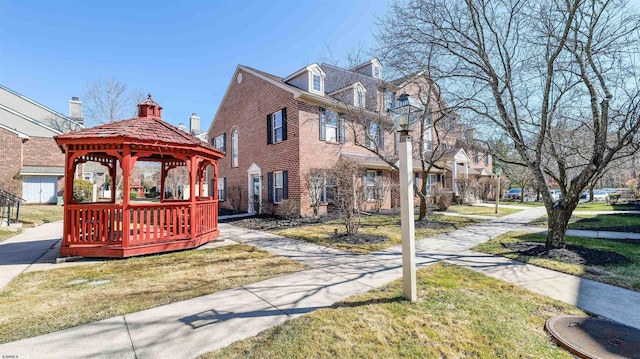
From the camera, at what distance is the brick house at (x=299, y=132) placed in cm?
1337

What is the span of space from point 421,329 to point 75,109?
36.7 metres

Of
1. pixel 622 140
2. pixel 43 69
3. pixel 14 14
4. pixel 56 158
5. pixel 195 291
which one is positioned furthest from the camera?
pixel 56 158

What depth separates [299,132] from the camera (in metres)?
13.4

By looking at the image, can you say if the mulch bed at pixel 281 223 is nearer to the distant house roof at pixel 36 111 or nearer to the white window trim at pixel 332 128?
the white window trim at pixel 332 128

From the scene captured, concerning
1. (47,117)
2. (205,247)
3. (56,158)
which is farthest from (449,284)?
(47,117)

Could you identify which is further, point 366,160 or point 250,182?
point 250,182

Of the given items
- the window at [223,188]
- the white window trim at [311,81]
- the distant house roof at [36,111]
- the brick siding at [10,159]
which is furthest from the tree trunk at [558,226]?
the distant house roof at [36,111]

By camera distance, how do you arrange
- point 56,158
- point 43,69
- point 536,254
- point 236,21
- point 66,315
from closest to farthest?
point 66,315 < point 536,254 < point 236,21 < point 43,69 < point 56,158

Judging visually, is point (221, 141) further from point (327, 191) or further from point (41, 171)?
point (41, 171)

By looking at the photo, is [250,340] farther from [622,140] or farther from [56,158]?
[56,158]

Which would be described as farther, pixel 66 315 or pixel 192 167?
pixel 192 167

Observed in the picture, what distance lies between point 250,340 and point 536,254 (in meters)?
6.92

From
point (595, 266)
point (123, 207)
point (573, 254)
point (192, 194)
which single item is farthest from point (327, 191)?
point (595, 266)

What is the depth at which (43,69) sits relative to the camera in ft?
49.1
